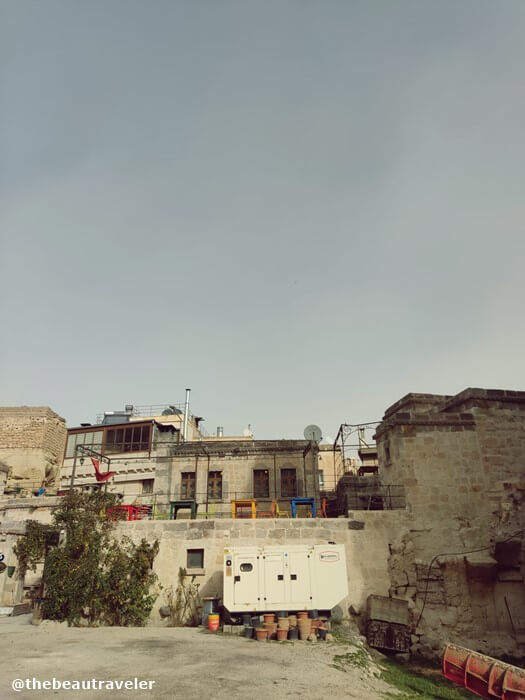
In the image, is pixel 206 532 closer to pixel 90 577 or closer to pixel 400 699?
pixel 90 577

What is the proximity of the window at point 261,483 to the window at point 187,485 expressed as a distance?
10.9ft

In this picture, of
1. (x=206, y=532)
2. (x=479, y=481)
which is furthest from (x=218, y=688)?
(x=479, y=481)

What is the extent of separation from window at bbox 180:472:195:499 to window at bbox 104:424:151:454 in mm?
3848

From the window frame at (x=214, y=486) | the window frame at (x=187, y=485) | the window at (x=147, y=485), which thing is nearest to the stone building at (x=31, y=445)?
the window at (x=147, y=485)

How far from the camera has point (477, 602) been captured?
49.4ft

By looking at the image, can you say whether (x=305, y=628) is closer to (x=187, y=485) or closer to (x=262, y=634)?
(x=262, y=634)

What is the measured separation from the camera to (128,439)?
28844 mm

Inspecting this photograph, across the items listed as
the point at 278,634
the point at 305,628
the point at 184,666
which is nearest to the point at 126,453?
the point at 278,634

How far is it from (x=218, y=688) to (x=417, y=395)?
14.1 metres

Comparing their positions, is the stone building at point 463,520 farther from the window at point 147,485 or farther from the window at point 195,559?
the window at point 147,485

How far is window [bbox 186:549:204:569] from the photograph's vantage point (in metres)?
14.9

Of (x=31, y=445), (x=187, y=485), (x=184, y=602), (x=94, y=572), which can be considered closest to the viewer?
(x=94, y=572)

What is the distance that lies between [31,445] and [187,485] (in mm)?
11598

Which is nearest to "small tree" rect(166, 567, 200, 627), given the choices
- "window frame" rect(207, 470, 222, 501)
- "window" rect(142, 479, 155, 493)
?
"window frame" rect(207, 470, 222, 501)
